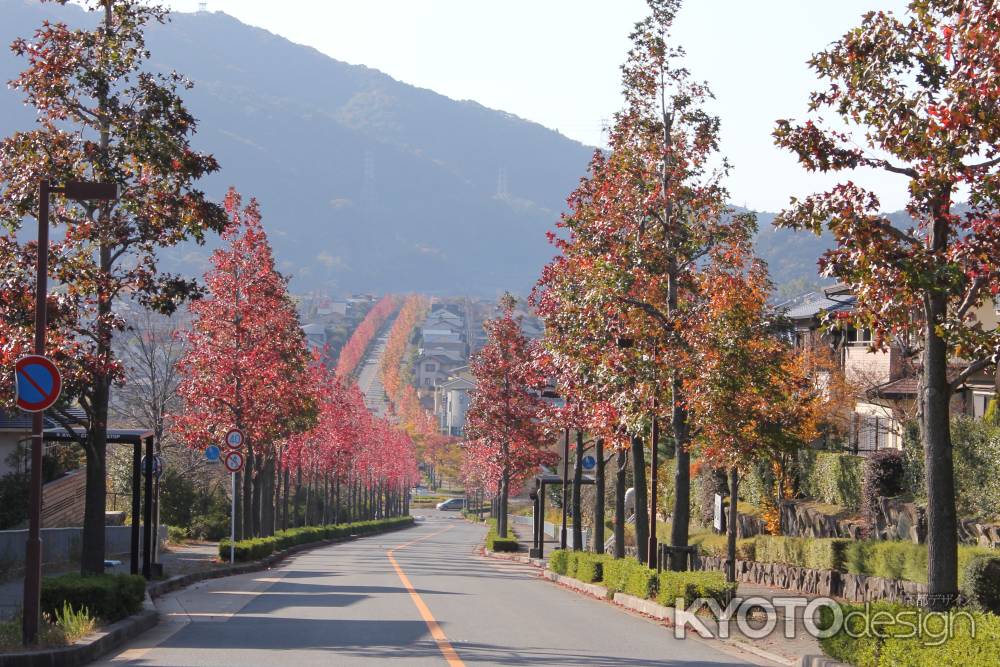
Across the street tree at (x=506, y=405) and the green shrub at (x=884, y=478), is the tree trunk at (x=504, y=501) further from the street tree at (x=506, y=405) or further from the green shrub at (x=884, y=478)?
the green shrub at (x=884, y=478)

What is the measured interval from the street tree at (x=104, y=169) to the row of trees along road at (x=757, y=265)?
773 centimetres

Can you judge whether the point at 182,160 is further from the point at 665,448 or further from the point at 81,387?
the point at 665,448

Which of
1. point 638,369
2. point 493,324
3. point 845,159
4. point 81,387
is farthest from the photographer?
point 493,324

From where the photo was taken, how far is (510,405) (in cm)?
5759

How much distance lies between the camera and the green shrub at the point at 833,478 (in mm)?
34594

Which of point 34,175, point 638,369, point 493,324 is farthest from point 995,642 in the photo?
point 493,324

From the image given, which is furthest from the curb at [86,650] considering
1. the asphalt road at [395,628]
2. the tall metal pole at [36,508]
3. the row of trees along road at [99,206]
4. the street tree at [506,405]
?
the street tree at [506,405]

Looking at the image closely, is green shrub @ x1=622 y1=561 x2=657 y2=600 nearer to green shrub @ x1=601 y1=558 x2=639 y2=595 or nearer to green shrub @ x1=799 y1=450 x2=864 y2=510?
green shrub @ x1=601 y1=558 x2=639 y2=595

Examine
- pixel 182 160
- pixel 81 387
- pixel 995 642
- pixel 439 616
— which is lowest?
pixel 439 616

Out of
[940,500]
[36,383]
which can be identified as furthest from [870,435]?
[36,383]

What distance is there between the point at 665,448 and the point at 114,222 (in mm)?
33236
